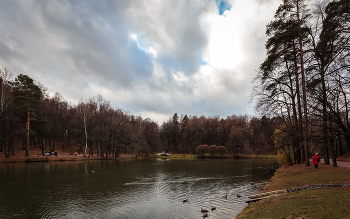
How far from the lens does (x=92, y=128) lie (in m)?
59.0

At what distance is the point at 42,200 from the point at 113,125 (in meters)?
45.2

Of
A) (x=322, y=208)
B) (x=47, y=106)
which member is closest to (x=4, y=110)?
(x=47, y=106)

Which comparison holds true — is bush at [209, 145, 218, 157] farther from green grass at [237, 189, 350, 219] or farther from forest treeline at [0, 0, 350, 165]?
green grass at [237, 189, 350, 219]

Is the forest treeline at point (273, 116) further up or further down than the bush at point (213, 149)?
further up

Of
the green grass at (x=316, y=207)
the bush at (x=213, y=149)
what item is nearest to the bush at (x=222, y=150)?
the bush at (x=213, y=149)

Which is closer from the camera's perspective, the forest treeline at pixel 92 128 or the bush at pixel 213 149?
the forest treeline at pixel 92 128

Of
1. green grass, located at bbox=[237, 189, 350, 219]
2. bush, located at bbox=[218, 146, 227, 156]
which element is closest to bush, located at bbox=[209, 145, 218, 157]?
bush, located at bbox=[218, 146, 227, 156]

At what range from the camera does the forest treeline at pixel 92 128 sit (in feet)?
133

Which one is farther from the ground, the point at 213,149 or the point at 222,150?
the point at 213,149

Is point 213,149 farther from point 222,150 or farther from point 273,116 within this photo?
point 273,116

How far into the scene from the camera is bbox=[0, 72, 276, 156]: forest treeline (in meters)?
40.7

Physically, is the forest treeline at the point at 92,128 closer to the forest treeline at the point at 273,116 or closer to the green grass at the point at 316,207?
the forest treeline at the point at 273,116

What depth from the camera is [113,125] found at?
58750 millimetres

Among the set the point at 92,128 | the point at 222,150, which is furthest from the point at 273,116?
the point at 222,150
